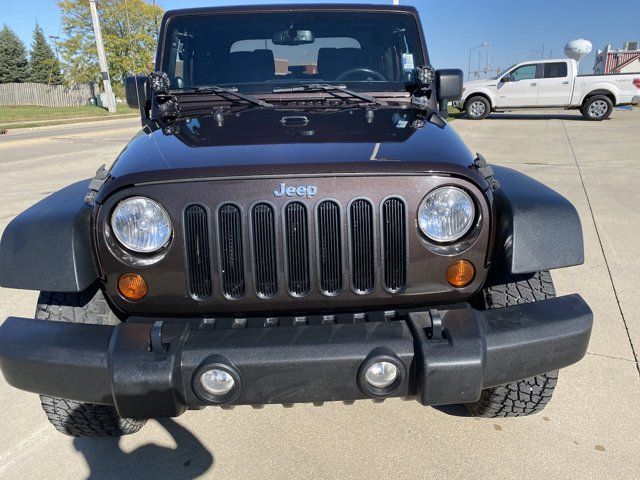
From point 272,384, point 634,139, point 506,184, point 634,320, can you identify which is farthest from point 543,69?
point 272,384

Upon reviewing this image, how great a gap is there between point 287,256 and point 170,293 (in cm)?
46

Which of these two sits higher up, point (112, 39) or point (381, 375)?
point (112, 39)

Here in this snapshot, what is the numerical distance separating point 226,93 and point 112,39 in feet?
149

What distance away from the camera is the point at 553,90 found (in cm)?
1709

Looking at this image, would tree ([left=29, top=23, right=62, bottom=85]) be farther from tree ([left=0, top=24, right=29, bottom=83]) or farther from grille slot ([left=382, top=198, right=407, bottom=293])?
grille slot ([left=382, top=198, right=407, bottom=293])

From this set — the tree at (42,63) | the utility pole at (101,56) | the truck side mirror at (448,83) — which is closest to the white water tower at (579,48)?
the utility pole at (101,56)

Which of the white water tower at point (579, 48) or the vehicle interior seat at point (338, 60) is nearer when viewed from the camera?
the vehicle interior seat at point (338, 60)

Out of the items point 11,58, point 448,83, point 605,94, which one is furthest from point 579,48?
point 11,58

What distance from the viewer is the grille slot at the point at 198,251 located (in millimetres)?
1867

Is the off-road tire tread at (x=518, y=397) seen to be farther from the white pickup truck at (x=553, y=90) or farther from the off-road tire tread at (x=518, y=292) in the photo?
the white pickup truck at (x=553, y=90)

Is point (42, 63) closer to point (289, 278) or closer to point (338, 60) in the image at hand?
point (338, 60)

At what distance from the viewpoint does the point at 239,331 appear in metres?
1.79

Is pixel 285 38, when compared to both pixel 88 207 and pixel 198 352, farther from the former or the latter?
pixel 198 352

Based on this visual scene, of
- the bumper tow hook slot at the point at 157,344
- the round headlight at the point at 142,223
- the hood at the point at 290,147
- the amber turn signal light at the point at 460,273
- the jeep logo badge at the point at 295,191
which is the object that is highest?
the hood at the point at 290,147
